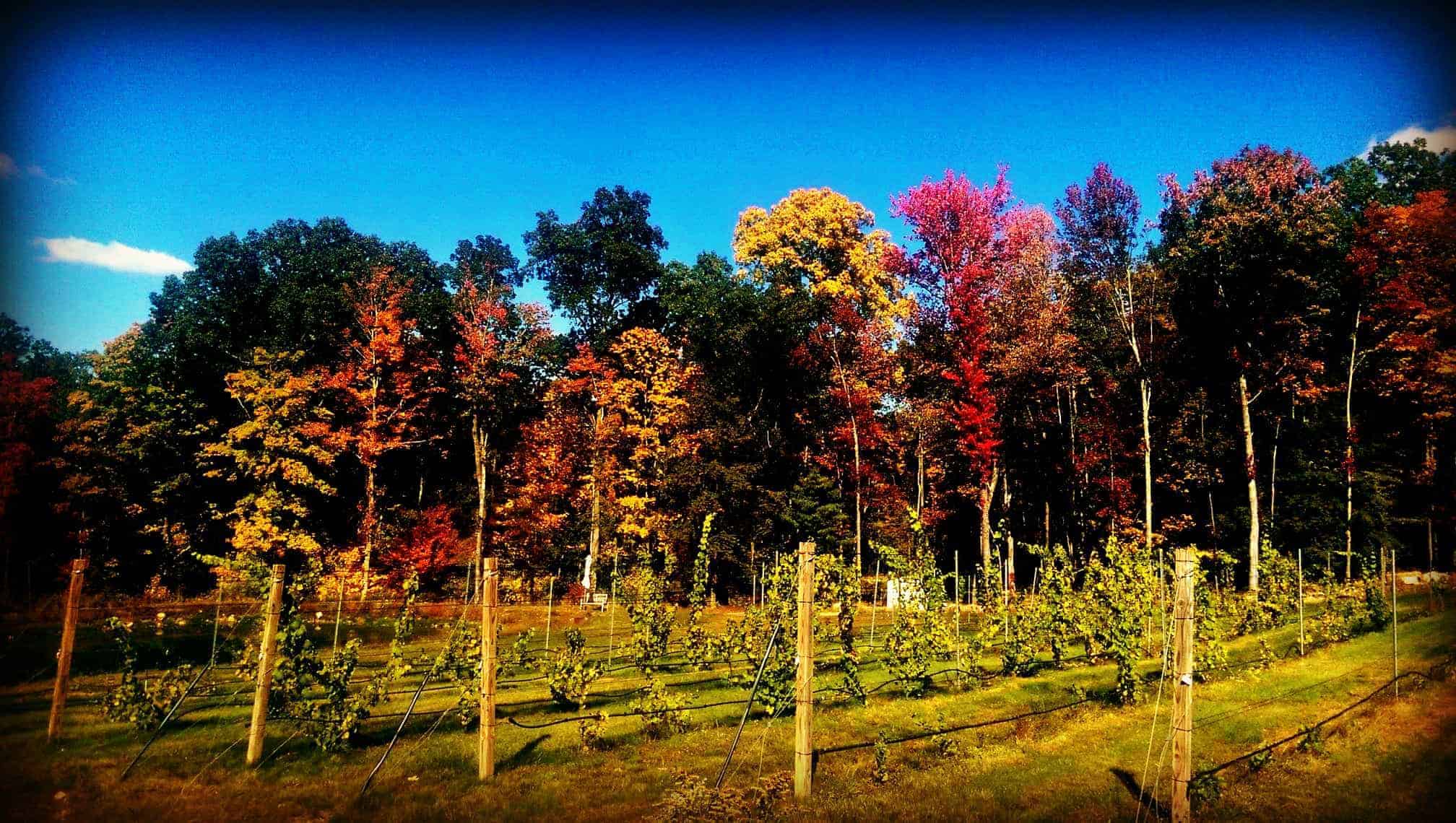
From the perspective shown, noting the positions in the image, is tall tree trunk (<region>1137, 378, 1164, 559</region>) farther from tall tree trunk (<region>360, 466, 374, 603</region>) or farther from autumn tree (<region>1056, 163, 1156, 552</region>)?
tall tree trunk (<region>360, 466, 374, 603</region>)

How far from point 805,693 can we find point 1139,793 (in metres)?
3.90

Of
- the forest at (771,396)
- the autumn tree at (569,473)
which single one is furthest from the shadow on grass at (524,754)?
the autumn tree at (569,473)

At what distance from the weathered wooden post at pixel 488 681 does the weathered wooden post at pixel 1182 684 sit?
649 cm

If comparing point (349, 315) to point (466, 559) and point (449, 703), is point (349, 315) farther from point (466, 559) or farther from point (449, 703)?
point (449, 703)

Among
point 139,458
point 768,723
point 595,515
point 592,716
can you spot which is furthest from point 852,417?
point 139,458

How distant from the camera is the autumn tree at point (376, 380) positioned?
2823cm

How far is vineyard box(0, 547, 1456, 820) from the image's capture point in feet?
24.6

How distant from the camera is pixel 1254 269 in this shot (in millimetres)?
26297

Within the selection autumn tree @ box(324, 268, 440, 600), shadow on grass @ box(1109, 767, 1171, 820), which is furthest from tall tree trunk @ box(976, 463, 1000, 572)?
autumn tree @ box(324, 268, 440, 600)

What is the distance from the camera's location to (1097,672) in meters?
14.1

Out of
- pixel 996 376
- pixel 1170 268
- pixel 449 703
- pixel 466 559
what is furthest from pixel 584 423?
pixel 1170 268

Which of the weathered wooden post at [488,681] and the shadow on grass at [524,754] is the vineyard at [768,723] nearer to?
the shadow on grass at [524,754]

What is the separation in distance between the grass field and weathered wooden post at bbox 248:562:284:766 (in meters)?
0.26

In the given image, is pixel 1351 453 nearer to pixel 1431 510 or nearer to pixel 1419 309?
pixel 1431 510
